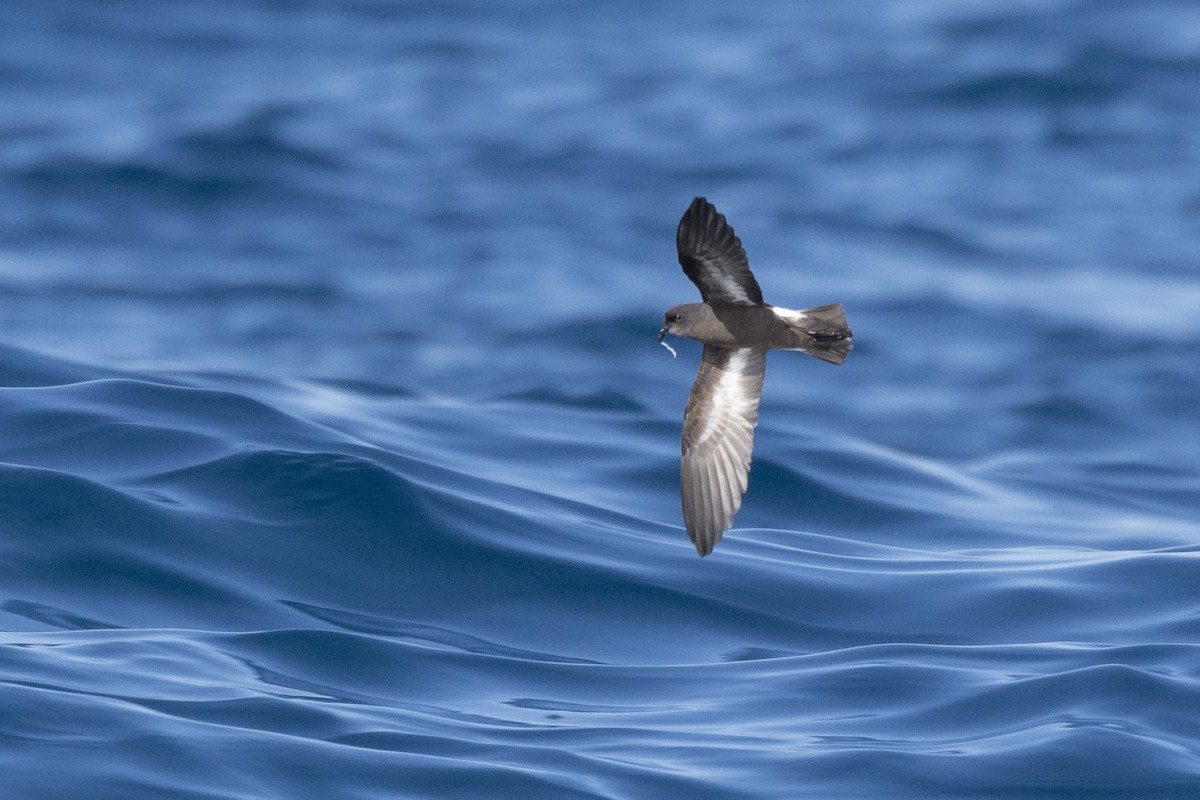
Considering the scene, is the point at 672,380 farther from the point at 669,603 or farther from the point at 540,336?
the point at 669,603

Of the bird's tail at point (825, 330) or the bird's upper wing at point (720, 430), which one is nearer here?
the bird's tail at point (825, 330)

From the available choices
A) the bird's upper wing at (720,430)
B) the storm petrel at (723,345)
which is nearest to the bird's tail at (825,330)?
the storm petrel at (723,345)

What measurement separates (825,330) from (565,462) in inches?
193

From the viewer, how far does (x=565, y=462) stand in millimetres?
11070

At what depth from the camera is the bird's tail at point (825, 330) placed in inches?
250

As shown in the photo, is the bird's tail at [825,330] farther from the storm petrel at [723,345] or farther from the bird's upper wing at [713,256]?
the bird's upper wing at [713,256]

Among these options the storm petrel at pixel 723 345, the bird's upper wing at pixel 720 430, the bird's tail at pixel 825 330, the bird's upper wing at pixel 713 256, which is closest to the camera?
the bird's upper wing at pixel 713 256

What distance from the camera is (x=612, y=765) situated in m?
6.52

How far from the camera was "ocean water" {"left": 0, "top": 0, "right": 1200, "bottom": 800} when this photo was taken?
6.81 m

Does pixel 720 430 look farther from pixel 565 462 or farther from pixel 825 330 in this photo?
pixel 565 462

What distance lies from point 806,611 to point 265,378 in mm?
4925

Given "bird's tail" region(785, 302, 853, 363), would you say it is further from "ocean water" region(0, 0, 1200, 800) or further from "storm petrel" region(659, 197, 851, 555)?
"ocean water" region(0, 0, 1200, 800)

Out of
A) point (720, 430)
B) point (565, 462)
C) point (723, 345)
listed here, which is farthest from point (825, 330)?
point (565, 462)

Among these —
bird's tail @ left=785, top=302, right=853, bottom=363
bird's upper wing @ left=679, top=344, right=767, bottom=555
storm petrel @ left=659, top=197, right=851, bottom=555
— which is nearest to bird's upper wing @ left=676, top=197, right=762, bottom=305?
storm petrel @ left=659, top=197, right=851, bottom=555
